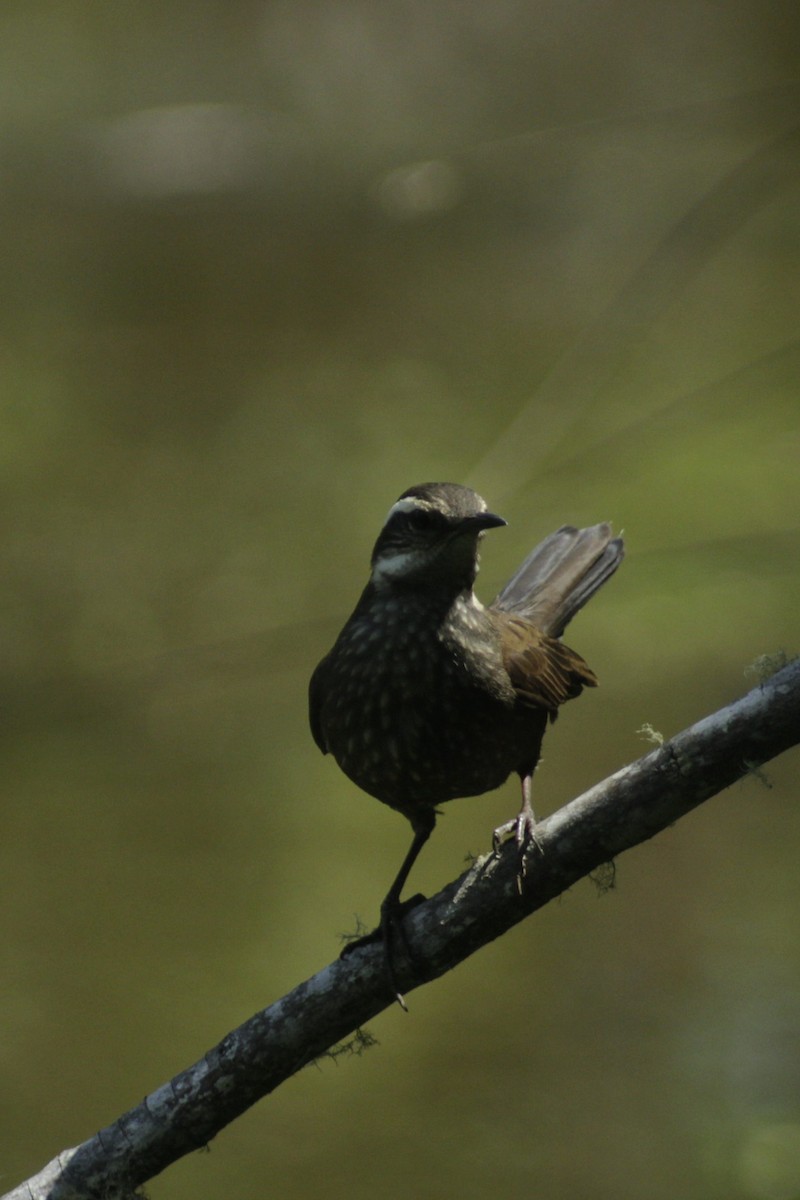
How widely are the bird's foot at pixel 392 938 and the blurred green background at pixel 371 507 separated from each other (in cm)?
315

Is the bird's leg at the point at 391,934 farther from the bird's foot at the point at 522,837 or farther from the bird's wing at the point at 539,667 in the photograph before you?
the bird's wing at the point at 539,667

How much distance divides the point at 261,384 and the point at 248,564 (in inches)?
74.0

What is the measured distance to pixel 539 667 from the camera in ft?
13.4

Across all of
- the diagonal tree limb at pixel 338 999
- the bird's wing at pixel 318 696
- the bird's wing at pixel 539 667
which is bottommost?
the diagonal tree limb at pixel 338 999

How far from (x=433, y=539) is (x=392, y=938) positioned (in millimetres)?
1138

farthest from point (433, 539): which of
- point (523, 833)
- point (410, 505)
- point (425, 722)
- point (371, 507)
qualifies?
point (371, 507)

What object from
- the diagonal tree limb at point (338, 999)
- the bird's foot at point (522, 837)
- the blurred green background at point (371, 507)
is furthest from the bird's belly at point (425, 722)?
the blurred green background at point (371, 507)

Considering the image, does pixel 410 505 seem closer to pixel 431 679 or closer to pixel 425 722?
pixel 431 679

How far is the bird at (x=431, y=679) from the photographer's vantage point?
387 centimetres

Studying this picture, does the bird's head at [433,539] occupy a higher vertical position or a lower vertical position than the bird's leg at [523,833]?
higher

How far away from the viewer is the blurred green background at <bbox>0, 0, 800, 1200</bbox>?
6.68 meters

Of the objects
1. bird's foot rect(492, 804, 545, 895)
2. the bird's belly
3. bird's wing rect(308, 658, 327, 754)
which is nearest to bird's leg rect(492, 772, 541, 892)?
bird's foot rect(492, 804, 545, 895)

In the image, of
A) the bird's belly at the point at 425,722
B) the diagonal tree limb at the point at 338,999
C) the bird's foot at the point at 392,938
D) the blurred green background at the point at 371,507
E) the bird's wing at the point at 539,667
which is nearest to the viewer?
the diagonal tree limb at the point at 338,999

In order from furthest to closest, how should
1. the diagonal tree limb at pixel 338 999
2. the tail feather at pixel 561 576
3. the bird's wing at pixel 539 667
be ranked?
the tail feather at pixel 561 576 < the bird's wing at pixel 539 667 < the diagonal tree limb at pixel 338 999
